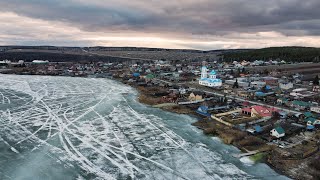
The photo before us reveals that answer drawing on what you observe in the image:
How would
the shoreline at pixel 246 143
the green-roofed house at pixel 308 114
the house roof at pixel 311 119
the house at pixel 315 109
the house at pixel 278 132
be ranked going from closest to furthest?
the shoreline at pixel 246 143, the house at pixel 278 132, the house roof at pixel 311 119, the green-roofed house at pixel 308 114, the house at pixel 315 109

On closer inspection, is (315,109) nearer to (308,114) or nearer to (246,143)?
(308,114)

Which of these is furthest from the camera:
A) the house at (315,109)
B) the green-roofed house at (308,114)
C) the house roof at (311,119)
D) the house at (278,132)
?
the house at (315,109)

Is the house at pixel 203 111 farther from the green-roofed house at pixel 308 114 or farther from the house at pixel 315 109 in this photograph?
the house at pixel 315 109

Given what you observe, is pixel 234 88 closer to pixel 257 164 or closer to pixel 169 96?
pixel 169 96

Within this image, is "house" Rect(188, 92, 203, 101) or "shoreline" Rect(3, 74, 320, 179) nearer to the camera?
"shoreline" Rect(3, 74, 320, 179)

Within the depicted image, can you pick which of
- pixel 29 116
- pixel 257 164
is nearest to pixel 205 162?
pixel 257 164

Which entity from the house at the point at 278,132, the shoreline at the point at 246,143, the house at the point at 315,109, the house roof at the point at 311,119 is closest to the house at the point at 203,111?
the shoreline at the point at 246,143

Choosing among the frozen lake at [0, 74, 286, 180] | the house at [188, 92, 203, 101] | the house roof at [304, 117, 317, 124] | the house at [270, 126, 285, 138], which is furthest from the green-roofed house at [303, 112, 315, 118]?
the house at [188, 92, 203, 101]

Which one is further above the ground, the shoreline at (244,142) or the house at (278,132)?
the house at (278,132)

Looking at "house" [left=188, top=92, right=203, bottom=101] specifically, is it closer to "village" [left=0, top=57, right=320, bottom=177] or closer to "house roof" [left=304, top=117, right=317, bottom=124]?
"village" [left=0, top=57, right=320, bottom=177]
